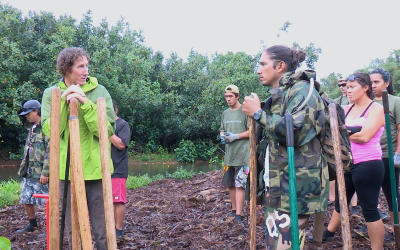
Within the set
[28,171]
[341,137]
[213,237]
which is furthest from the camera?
[28,171]

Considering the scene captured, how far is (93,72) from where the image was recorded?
19.5 m

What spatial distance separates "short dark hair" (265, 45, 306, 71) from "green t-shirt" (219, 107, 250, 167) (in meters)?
2.69

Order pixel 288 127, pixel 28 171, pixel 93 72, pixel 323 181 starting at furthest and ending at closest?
pixel 93 72 < pixel 28 171 < pixel 323 181 < pixel 288 127

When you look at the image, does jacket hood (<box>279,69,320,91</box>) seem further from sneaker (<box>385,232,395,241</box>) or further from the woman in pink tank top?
sneaker (<box>385,232,395,241</box>)

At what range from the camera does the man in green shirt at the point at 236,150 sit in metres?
5.51

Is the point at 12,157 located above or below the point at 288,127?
below

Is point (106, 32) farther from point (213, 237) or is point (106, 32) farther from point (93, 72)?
point (213, 237)

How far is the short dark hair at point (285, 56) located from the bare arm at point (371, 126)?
3.58 ft

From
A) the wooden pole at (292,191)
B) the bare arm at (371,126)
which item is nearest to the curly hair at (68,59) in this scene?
the wooden pole at (292,191)

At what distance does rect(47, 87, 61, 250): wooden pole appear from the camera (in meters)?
2.42

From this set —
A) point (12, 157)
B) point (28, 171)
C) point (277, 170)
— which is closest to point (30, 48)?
point (12, 157)

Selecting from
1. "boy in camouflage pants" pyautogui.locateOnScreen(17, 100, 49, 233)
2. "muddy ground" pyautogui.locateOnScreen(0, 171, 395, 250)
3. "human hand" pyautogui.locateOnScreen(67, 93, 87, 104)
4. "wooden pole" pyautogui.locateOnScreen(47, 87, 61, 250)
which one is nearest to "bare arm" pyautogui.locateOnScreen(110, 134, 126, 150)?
"boy in camouflage pants" pyautogui.locateOnScreen(17, 100, 49, 233)

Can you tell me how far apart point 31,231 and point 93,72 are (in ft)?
49.0

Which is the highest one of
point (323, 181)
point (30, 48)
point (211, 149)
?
point (30, 48)
